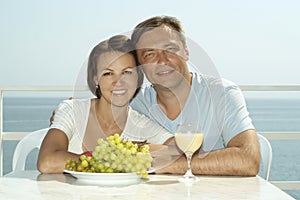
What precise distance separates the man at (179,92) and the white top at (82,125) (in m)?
0.15

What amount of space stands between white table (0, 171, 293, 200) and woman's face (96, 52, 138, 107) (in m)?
0.43

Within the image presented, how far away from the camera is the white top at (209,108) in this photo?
7.09 feet

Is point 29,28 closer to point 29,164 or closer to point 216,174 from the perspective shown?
point 29,164

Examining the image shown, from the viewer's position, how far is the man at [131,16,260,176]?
217 cm

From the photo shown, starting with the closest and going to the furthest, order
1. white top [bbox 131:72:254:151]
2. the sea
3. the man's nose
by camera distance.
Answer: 1. white top [bbox 131:72:254:151]
2. the man's nose
3. the sea

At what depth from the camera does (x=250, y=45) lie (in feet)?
66.3

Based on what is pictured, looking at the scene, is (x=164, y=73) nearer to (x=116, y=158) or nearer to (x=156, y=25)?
(x=156, y=25)

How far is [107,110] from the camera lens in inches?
86.0

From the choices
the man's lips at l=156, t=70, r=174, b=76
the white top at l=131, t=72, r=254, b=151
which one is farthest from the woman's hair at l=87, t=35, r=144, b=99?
the white top at l=131, t=72, r=254, b=151

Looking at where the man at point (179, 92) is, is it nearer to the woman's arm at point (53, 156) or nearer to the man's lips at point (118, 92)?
the man's lips at point (118, 92)

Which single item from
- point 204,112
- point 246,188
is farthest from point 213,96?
point 246,188

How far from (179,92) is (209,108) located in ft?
0.52

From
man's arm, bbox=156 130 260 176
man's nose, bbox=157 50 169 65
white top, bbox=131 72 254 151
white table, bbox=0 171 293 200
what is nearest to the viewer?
white table, bbox=0 171 293 200

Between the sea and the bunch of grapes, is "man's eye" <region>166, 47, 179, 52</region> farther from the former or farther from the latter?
the sea
